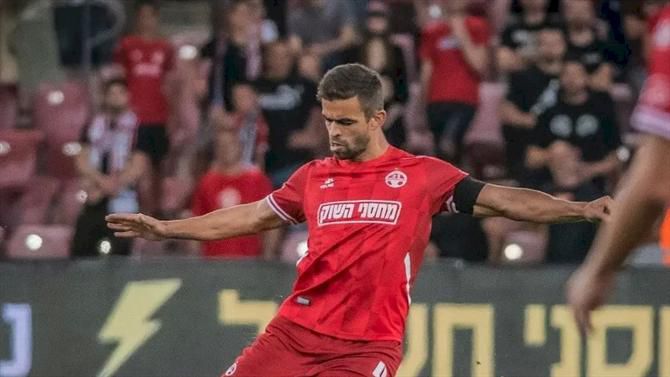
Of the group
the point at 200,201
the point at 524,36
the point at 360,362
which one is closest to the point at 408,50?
the point at 524,36

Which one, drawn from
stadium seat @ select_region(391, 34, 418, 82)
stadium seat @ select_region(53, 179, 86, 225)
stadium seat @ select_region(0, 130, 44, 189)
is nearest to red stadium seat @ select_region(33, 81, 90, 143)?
stadium seat @ select_region(0, 130, 44, 189)

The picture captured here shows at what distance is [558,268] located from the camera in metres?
8.84

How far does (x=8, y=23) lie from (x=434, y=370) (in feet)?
21.2

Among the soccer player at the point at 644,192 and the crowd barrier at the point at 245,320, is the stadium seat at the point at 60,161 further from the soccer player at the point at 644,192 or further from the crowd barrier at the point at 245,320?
the soccer player at the point at 644,192

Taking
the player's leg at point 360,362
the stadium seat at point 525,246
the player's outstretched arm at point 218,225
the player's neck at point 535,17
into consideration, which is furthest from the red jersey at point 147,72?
the player's leg at point 360,362

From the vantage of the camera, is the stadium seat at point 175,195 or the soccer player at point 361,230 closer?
the soccer player at point 361,230

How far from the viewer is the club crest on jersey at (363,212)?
6.34 meters

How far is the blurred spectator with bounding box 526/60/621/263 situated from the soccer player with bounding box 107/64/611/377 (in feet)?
14.4

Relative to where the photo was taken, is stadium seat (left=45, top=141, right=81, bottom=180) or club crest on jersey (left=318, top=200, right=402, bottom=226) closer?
club crest on jersey (left=318, top=200, right=402, bottom=226)

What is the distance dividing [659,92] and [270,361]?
3.29m

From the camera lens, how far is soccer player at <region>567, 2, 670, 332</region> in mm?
3166

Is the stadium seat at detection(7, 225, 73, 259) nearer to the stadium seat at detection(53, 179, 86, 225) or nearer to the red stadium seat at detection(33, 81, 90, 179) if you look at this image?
the stadium seat at detection(53, 179, 86, 225)

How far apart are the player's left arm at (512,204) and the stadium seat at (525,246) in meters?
3.78

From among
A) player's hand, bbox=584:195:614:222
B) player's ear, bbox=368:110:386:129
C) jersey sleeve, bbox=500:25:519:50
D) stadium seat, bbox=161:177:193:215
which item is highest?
player's ear, bbox=368:110:386:129
